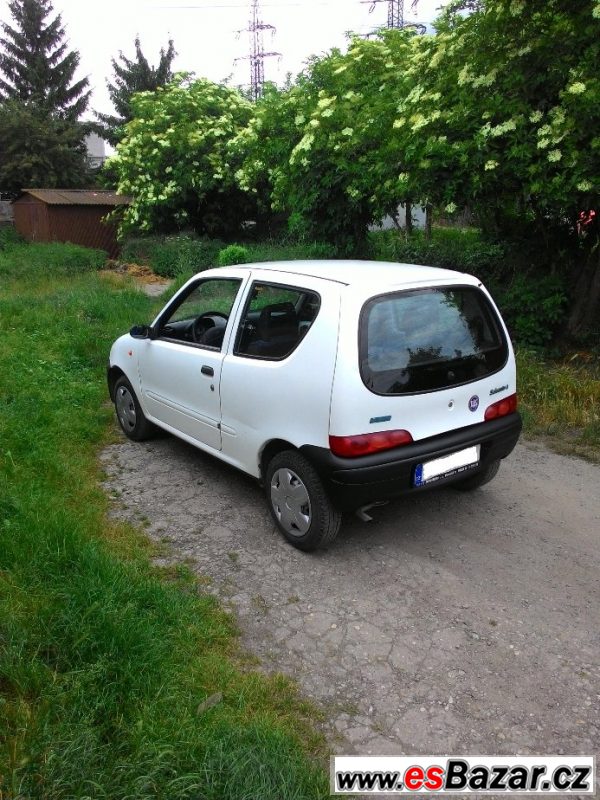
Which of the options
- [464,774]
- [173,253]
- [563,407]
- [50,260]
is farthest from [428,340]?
[50,260]

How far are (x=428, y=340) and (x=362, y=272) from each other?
1.90ft

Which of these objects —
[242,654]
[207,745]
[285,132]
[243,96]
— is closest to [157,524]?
[242,654]

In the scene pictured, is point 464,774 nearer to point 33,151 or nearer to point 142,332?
point 142,332

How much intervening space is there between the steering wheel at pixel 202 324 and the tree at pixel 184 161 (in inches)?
547

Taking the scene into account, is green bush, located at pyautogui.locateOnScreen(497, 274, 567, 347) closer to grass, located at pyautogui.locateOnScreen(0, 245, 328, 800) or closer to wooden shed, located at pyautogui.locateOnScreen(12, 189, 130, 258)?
grass, located at pyautogui.locateOnScreen(0, 245, 328, 800)

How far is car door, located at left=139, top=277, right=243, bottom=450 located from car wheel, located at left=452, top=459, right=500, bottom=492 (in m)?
1.75

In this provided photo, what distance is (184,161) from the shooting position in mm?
18016

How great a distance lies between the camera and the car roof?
3605 mm

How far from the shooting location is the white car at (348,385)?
337 cm

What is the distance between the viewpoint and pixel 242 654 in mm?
2912

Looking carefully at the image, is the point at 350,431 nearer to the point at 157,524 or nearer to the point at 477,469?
the point at 477,469

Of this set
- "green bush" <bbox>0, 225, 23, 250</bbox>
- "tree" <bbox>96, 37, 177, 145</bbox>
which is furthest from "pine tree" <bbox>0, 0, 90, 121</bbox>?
"green bush" <bbox>0, 225, 23, 250</bbox>

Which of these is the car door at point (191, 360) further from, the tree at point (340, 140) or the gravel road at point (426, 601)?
the tree at point (340, 140)

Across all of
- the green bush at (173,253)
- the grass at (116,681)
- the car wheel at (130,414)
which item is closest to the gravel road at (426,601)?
the grass at (116,681)
